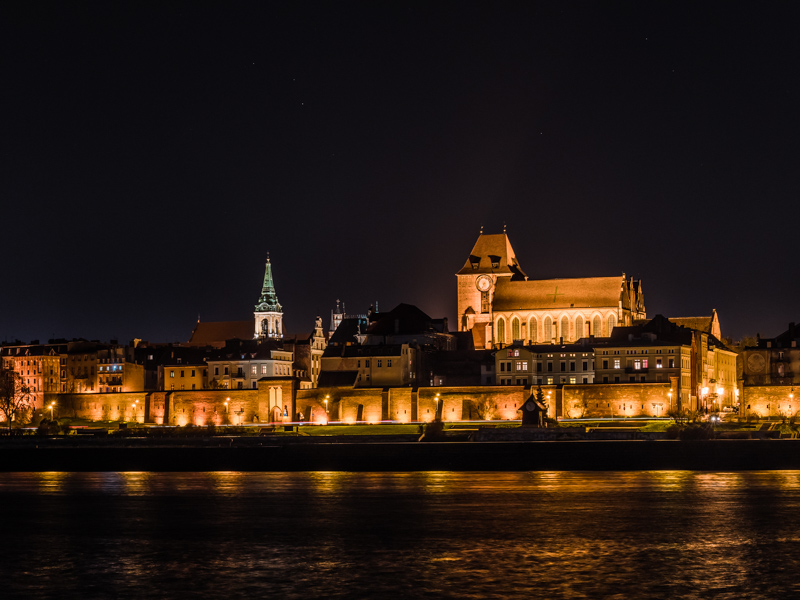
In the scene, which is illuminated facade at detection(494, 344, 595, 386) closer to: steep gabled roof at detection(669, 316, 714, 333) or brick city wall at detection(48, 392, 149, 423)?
steep gabled roof at detection(669, 316, 714, 333)

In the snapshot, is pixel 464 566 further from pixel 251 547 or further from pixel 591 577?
pixel 251 547

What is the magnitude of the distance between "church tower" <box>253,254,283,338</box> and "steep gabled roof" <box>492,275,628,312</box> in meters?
44.4

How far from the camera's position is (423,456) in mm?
60688

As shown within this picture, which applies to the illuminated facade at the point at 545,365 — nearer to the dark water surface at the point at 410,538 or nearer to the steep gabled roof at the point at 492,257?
the steep gabled roof at the point at 492,257

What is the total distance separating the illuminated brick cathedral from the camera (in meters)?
118

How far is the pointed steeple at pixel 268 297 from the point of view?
16602 cm

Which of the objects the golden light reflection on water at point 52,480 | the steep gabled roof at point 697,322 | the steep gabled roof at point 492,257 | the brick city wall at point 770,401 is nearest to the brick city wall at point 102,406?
the golden light reflection on water at point 52,480

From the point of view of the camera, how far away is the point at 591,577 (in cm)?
2580

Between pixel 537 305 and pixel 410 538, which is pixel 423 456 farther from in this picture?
pixel 537 305

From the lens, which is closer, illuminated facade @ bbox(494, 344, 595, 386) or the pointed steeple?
illuminated facade @ bbox(494, 344, 595, 386)

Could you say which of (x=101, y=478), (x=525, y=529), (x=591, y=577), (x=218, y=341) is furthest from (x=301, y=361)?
(x=591, y=577)

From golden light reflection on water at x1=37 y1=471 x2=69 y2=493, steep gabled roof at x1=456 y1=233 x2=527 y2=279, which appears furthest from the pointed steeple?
golden light reflection on water at x1=37 y1=471 x2=69 y2=493

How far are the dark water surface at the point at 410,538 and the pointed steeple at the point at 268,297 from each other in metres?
116

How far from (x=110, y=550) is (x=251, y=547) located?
3.63 m
